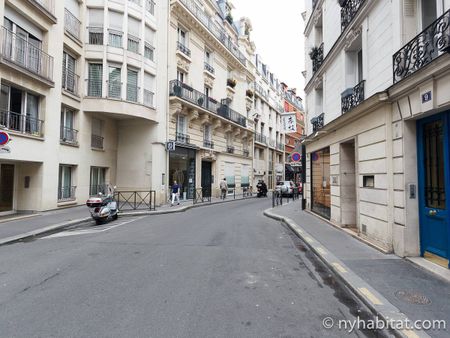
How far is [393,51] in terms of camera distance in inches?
239

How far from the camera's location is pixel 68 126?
569 inches

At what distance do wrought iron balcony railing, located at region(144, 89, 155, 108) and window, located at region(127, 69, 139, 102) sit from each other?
0.63m

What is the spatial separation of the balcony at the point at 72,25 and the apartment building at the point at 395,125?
12515 mm

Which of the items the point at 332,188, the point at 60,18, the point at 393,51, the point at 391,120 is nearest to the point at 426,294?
the point at 391,120

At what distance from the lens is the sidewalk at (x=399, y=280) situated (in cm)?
341

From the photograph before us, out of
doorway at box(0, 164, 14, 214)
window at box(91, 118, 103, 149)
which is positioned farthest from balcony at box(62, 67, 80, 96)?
doorway at box(0, 164, 14, 214)

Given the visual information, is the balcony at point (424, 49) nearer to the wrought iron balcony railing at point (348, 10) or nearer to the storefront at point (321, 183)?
the wrought iron balcony railing at point (348, 10)

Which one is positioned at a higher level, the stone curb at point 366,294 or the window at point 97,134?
the window at point 97,134

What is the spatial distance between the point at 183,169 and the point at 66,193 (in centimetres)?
805

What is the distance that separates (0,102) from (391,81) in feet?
41.5

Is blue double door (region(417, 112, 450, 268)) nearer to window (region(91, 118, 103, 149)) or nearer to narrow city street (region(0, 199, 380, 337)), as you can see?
narrow city street (region(0, 199, 380, 337))

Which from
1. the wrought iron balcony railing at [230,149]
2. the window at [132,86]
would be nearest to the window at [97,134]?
the window at [132,86]

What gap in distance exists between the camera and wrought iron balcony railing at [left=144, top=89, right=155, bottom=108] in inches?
659

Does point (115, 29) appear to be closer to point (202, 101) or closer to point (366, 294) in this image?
point (202, 101)
